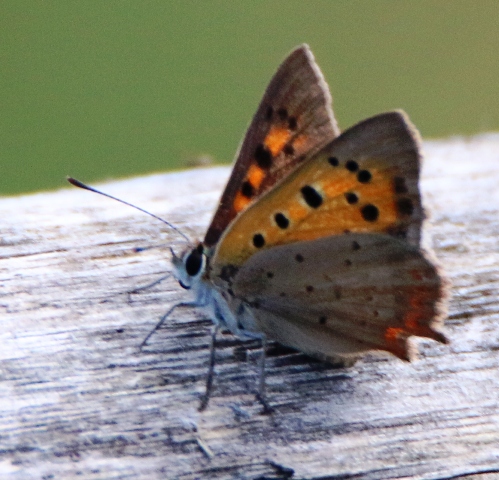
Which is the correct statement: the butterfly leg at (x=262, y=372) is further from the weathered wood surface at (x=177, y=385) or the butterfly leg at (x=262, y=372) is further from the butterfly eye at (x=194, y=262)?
the butterfly eye at (x=194, y=262)

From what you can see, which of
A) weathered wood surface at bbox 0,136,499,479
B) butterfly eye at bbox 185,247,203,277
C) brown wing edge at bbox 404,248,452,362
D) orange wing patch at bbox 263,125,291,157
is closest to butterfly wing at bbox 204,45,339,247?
orange wing patch at bbox 263,125,291,157

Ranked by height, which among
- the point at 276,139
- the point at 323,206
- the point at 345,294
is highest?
the point at 276,139

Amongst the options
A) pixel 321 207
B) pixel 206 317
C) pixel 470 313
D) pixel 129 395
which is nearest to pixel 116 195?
pixel 206 317

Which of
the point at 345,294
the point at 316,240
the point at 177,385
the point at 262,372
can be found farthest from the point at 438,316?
the point at 177,385

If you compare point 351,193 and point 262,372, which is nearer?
point 262,372

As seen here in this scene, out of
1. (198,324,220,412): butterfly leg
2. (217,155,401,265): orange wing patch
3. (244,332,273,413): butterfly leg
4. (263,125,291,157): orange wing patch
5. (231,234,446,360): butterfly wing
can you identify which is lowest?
(244,332,273,413): butterfly leg

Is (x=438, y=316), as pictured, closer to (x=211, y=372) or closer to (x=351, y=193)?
(x=351, y=193)

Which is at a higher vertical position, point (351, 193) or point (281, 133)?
point (281, 133)

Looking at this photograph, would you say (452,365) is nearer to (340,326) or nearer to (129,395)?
(340,326)

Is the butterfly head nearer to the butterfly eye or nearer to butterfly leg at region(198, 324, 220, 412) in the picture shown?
the butterfly eye
